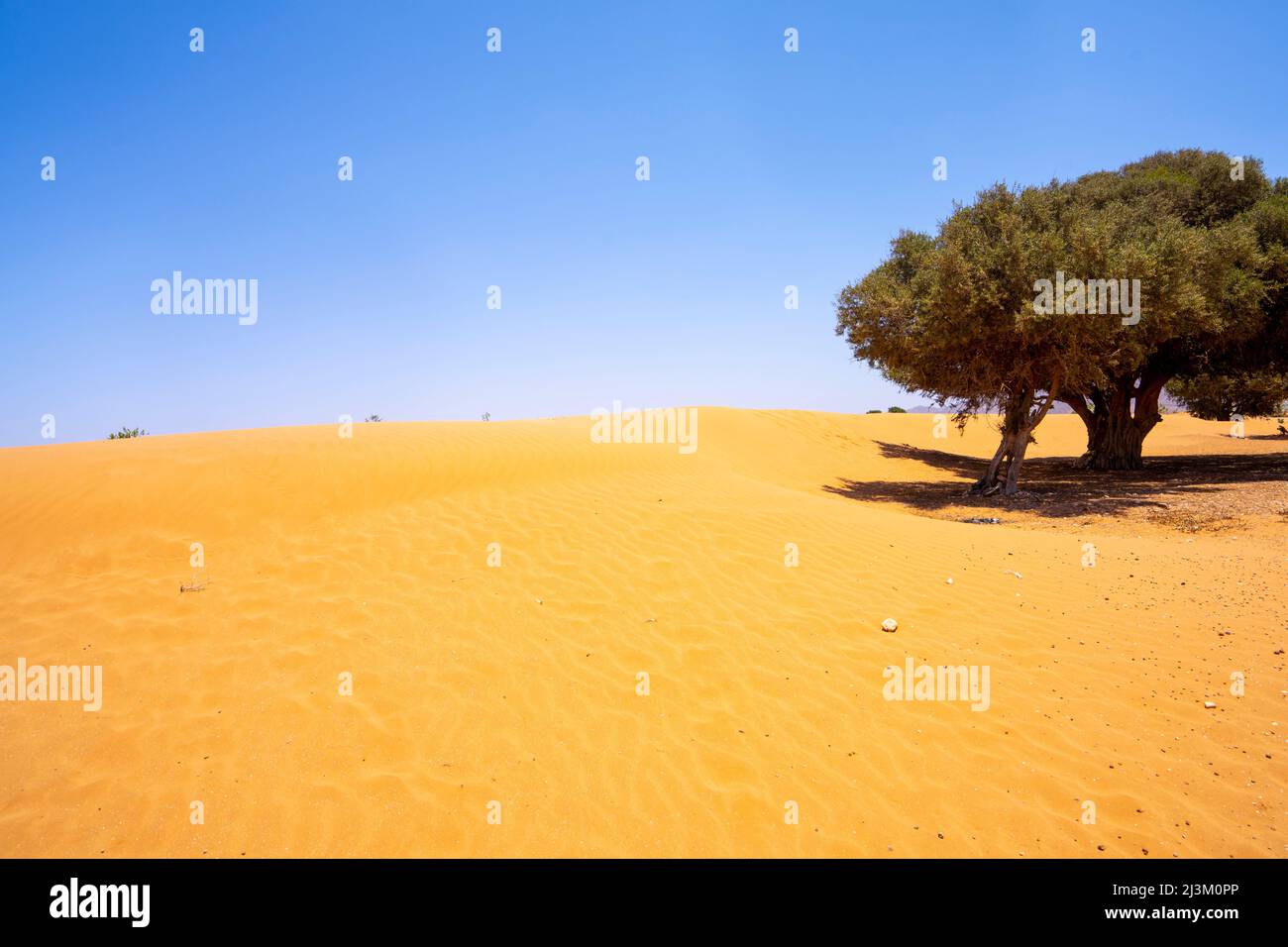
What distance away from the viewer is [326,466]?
1079 cm

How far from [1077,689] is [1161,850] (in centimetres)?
142

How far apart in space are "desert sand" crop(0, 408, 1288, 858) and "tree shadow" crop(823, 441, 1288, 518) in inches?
90.6

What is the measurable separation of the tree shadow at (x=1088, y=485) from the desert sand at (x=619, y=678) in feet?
7.55

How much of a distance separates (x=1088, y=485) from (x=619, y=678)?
1473 centimetres

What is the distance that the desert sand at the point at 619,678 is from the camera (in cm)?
314

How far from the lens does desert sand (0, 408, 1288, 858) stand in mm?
3139

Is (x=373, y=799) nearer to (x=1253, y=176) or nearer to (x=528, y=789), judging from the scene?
(x=528, y=789)

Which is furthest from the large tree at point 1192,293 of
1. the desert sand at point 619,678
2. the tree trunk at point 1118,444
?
the desert sand at point 619,678

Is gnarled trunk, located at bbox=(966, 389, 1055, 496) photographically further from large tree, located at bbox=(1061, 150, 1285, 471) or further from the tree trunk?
the tree trunk

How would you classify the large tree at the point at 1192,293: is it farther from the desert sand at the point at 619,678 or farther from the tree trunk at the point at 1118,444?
the desert sand at the point at 619,678

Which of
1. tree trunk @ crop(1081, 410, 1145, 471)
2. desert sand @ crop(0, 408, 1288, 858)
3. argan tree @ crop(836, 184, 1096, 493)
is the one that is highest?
argan tree @ crop(836, 184, 1096, 493)

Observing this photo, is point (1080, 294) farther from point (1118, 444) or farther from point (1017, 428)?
point (1118, 444)

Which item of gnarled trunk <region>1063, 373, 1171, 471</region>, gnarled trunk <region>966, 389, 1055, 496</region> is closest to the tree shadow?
gnarled trunk <region>966, 389, 1055, 496</region>
